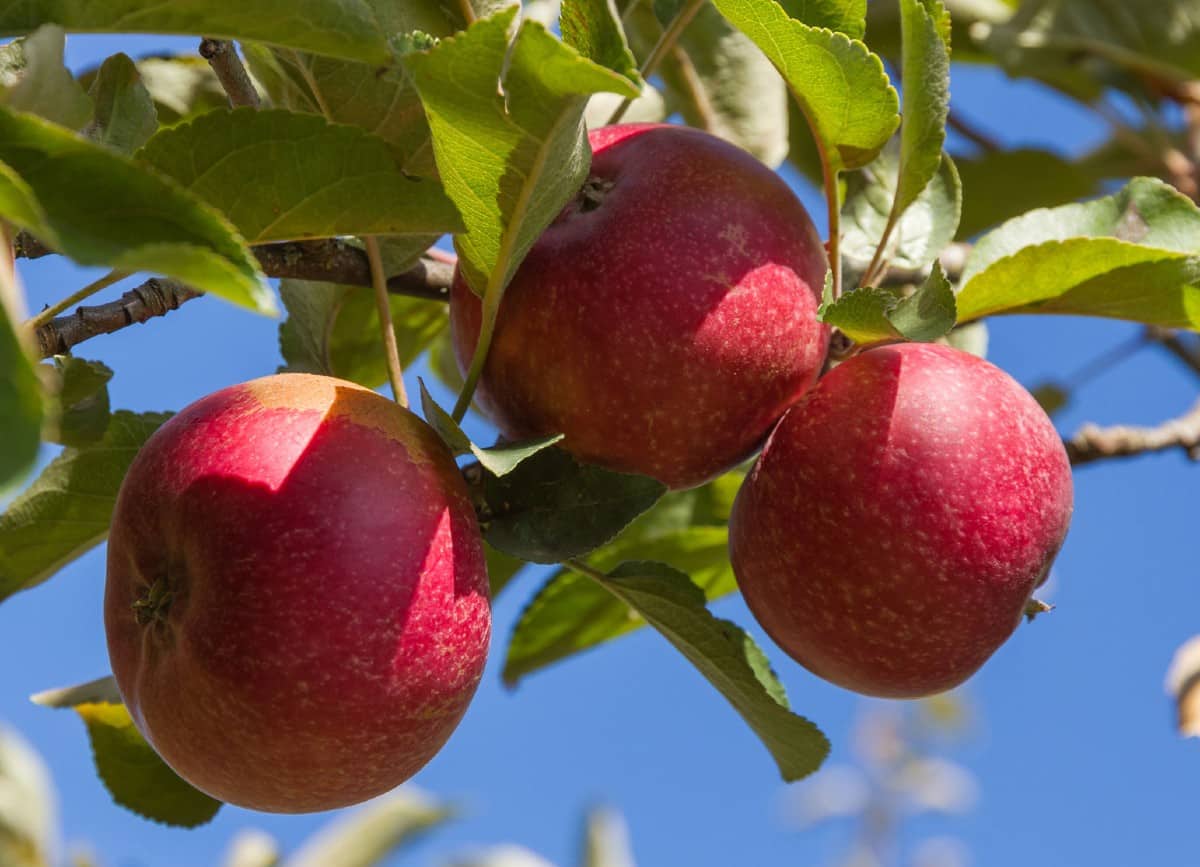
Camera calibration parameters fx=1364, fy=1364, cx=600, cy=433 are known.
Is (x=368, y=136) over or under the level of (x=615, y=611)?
over

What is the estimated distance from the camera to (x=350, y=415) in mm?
1101

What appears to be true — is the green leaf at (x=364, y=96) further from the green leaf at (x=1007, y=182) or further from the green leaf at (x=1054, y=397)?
the green leaf at (x=1054, y=397)

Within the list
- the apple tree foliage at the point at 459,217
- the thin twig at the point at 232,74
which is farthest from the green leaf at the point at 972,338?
the thin twig at the point at 232,74

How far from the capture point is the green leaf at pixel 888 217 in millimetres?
1472

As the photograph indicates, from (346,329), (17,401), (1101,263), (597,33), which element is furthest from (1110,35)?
(17,401)

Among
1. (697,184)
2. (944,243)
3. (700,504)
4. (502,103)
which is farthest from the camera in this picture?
(700,504)

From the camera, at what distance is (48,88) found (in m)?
0.93

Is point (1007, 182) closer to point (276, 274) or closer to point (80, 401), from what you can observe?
point (276, 274)

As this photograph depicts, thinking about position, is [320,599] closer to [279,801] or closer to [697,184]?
[279,801]

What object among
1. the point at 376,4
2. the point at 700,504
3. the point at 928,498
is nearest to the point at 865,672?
the point at 928,498

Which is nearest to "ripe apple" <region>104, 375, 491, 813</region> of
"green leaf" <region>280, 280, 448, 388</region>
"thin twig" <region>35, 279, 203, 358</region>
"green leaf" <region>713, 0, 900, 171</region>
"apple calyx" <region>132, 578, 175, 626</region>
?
"apple calyx" <region>132, 578, 175, 626</region>

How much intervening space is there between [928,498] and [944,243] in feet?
1.40

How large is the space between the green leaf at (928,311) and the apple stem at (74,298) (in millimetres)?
633

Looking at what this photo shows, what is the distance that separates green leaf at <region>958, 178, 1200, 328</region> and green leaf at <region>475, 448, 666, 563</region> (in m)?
0.40
